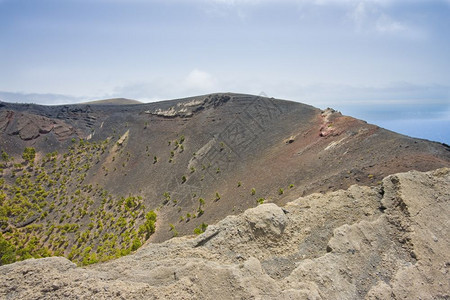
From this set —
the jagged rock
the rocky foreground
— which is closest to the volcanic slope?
the rocky foreground

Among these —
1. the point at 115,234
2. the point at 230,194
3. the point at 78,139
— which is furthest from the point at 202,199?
the point at 78,139

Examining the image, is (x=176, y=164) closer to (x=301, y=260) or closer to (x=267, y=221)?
(x=267, y=221)

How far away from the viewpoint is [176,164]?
38.3 meters

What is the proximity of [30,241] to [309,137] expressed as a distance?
32.6 metres

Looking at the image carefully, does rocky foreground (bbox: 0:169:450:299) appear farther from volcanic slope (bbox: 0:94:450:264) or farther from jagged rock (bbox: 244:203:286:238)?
Result: volcanic slope (bbox: 0:94:450:264)

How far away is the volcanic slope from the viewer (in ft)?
73.4

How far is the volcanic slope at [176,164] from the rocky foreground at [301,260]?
13.1ft

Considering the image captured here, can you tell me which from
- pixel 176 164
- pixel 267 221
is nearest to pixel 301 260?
pixel 267 221

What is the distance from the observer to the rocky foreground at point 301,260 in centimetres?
823

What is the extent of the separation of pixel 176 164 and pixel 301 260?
3004cm

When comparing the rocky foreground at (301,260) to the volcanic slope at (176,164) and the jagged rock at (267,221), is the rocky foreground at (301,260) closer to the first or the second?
the jagged rock at (267,221)

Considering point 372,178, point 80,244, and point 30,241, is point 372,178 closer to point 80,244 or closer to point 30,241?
point 80,244

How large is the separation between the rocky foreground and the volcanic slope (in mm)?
4002

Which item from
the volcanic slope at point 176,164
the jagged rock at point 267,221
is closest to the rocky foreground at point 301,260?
the jagged rock at point 267,221
